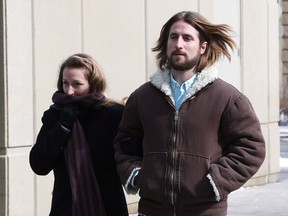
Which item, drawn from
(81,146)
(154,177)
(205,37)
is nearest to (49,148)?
(81,146)

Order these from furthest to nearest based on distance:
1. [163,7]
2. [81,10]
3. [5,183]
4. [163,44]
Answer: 1. [163,7]
2. [81,10]
3. [5,183]
4. [163,44]

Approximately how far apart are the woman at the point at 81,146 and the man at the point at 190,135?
0.35 meters

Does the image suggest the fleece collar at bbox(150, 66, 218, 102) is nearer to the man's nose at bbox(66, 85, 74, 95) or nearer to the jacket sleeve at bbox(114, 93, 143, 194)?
the jacket sleeve at bbox(114, 93, 143, 194)

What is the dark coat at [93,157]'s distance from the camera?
3.84m

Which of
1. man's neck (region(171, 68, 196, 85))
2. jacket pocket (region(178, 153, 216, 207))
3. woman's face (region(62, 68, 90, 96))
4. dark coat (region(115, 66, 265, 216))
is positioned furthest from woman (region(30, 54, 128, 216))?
jacket pocket (region(178, 153, 216, 207))

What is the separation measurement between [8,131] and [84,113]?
292cm

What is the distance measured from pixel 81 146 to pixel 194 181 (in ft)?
2.55

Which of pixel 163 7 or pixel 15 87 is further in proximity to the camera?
pixel 163 7

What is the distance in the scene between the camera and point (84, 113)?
390 centimetres

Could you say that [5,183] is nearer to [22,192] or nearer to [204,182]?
[22,192]

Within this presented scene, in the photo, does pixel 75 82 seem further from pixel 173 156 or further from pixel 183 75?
pixel 173 156

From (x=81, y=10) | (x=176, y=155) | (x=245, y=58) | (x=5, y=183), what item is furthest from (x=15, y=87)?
(x=245, y=58)

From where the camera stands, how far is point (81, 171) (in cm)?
381

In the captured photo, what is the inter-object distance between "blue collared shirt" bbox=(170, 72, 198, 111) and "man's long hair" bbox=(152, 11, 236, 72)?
0.27ft
